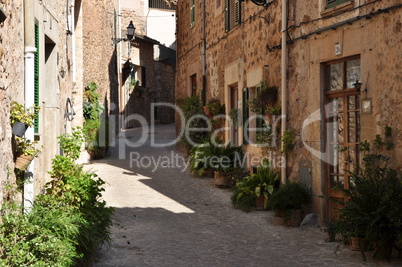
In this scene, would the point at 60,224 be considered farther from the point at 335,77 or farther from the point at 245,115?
the point at 245,115

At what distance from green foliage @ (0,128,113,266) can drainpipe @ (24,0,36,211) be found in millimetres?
168

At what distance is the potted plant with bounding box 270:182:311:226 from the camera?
878 cm

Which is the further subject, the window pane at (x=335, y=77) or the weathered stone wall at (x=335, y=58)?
the window pane at (x=335, y=77)

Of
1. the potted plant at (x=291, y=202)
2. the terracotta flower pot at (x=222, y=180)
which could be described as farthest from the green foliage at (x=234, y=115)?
the potted plant at (x=291, y=202)

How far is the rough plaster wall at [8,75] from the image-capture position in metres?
4.99

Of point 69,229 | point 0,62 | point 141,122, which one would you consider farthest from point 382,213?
point 141,122

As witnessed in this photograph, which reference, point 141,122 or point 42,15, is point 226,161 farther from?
point 141,122

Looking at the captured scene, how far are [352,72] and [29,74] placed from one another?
4561 millimetres

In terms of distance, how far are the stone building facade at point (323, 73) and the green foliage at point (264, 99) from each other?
14cm

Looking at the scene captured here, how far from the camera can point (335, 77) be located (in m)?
8.49

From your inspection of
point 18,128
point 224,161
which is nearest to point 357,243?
point 18,128

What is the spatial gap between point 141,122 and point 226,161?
19438 mm

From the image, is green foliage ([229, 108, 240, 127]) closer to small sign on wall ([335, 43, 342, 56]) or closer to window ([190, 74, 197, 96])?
window ([190, 74, 197, 96])

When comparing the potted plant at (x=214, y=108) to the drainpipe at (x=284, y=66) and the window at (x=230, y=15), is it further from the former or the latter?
the drainpipe at (x=284, y=66)
